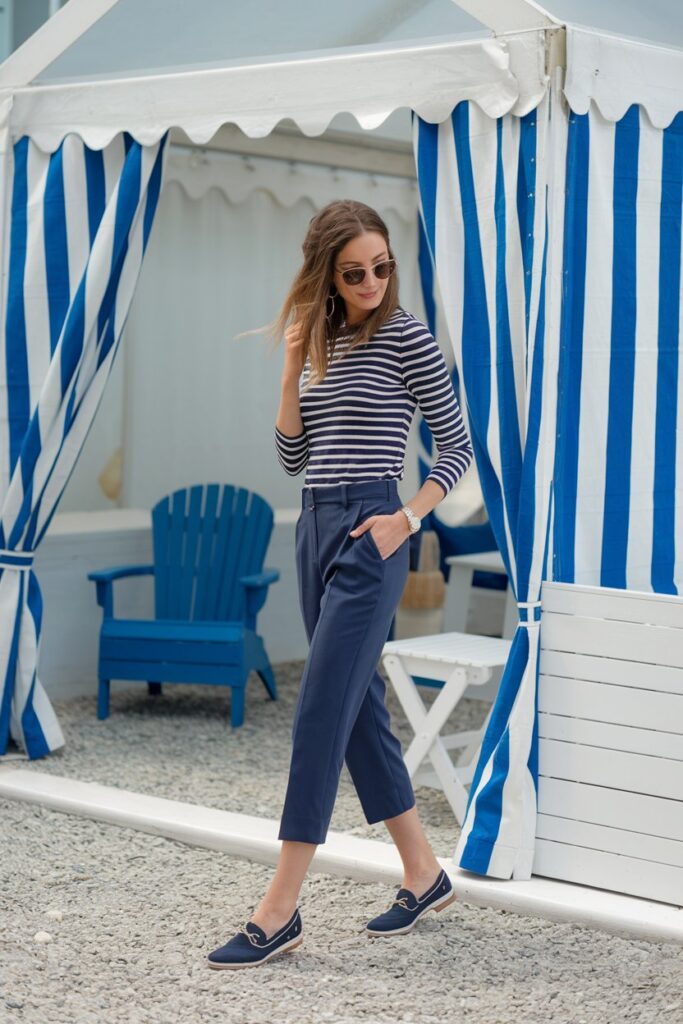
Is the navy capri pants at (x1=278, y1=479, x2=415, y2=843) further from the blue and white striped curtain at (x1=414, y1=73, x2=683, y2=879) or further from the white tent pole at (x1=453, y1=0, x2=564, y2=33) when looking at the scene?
the white tent pole at (x1=453, y1=0, x2=564, y2=33)

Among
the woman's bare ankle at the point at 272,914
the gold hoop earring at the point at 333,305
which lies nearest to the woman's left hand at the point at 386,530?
the gold hoop earring at the point at 333,305

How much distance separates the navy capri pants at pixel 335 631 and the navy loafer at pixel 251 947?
0.24 m

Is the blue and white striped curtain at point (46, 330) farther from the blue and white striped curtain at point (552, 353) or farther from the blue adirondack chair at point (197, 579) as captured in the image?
the blue and white striped curtain at point (552, 353)

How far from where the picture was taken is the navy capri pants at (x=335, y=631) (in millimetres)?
3242

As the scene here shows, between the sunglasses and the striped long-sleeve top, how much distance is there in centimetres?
11

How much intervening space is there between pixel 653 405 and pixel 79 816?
6.90ft

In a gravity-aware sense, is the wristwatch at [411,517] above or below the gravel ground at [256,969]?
above

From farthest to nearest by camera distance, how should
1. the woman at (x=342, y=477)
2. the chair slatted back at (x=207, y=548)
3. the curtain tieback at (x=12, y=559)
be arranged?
the chair slatted back at (x=207, y=548)
the curtain tieback at (x=12, y=559)
the woman at (x=342, y=477)

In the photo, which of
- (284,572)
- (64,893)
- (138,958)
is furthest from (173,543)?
(138,958)

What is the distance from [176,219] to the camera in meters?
7.12

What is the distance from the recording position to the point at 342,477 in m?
3.29

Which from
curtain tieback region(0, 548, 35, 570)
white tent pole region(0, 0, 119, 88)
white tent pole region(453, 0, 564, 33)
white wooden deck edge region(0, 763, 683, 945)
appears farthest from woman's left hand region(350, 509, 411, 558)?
white tent pole region(0, 0, 119, 88)

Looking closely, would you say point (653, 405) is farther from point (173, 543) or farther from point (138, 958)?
point (173, 543)

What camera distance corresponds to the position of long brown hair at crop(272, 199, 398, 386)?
3.22m
